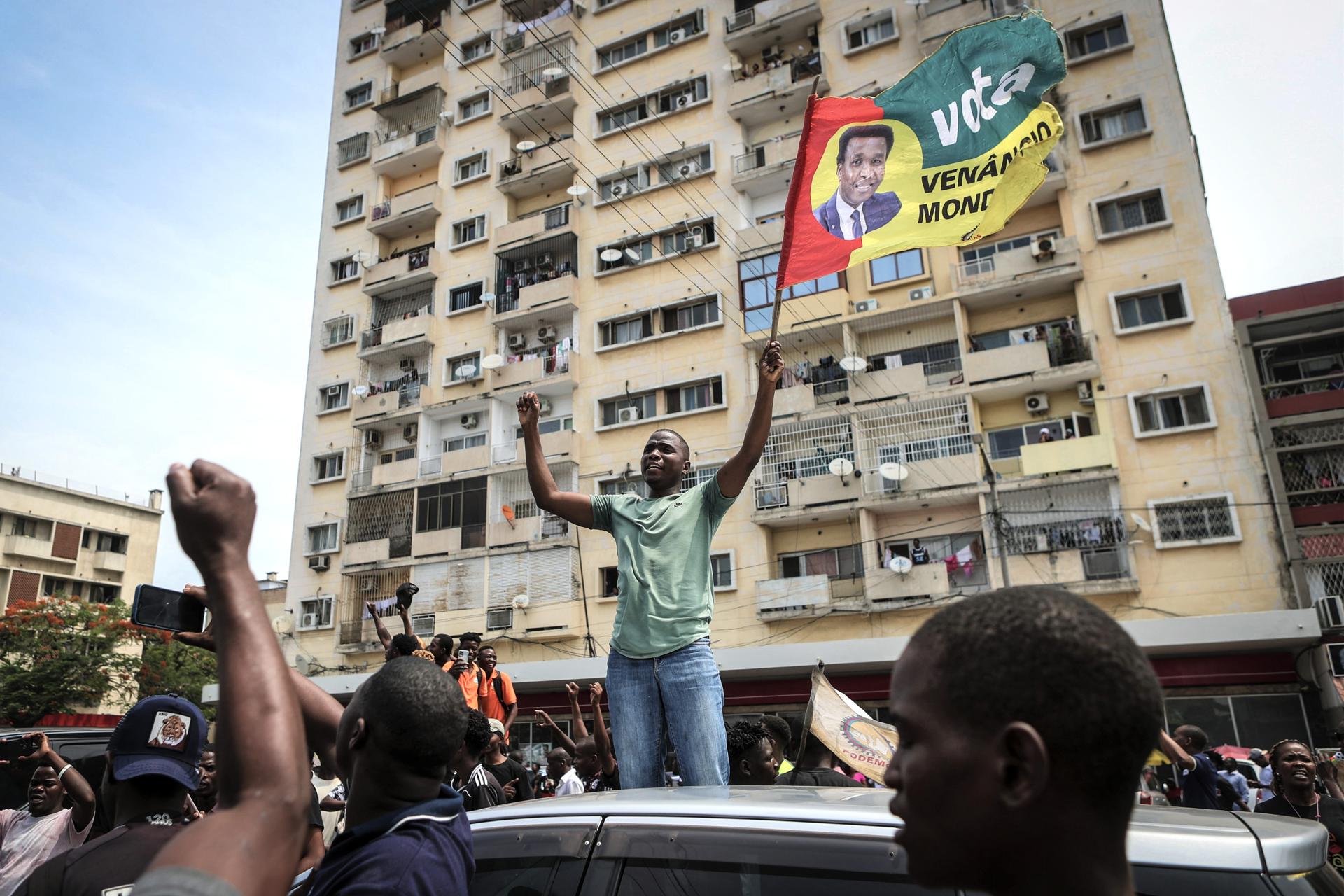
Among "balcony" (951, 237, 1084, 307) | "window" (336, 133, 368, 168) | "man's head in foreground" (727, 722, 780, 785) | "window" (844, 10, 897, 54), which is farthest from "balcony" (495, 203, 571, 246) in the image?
"man's head in foreground" (727, 722, 780, 785)

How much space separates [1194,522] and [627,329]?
17784 millimetres

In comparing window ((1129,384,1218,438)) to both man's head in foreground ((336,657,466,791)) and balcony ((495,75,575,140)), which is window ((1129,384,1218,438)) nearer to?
balcony ((495,75,575,140))

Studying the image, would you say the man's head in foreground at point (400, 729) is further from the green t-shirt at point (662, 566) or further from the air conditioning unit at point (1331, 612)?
the air conditioning unit at point (1331, 612)

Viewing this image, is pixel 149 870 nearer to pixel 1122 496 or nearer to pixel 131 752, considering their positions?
pixel 131 752

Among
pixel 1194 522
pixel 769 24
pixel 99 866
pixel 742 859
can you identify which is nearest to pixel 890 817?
pixel 742 859

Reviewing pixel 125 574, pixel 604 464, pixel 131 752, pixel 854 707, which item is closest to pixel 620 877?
pixel 131 752

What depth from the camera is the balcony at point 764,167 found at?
A: 29328 mm

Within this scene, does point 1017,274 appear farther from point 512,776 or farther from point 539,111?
point 512,776

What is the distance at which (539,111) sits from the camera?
117ft

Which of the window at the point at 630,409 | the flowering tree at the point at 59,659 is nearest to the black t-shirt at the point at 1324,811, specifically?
the window at the point at 630,409

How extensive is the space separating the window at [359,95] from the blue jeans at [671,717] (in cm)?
4251

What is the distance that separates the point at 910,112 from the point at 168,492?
18.7ft

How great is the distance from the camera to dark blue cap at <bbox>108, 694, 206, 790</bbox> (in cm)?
270

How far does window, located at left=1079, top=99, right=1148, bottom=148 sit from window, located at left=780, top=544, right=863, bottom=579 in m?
13.0
